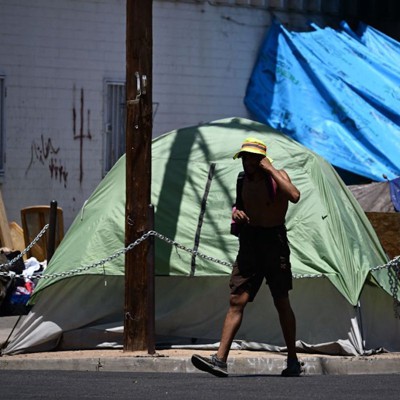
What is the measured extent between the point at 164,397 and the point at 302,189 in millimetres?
4179

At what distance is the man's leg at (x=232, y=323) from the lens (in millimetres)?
10219

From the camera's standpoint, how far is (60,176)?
764 inches

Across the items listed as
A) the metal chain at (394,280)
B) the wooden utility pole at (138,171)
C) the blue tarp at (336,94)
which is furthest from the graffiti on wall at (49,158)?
the metal chain at (394,280)

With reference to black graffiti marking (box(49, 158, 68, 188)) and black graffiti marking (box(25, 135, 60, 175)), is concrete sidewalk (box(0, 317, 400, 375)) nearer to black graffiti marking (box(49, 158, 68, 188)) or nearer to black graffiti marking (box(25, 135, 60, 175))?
black graffiti marking (box(25, 135, 60, 175))

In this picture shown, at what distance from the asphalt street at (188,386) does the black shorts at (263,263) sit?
690 mm

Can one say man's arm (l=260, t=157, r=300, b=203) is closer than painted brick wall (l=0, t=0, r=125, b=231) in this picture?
Yes

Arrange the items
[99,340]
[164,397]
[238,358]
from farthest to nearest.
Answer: [99,340] < [238,358] < [164,397]

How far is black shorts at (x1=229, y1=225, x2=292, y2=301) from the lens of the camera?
10562 millimetres

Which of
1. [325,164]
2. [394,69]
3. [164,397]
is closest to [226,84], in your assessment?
[394,69]

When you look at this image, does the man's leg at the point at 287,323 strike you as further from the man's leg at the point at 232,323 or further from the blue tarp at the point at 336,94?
the blue tarp at the point at 336,94

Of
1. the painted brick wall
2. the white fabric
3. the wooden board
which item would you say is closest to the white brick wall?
the painted brick wall

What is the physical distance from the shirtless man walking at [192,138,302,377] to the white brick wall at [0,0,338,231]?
28.8ft

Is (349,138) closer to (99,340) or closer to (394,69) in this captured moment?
(394,69)

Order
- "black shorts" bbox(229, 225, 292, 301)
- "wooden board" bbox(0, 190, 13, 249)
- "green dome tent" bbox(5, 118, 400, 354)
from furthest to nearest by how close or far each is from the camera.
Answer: "wooden board" bbox(0, 190, 13, 249), "green dome tent" bbox(5, 118, 400, 354), "black shorts" bbox(229, 225, 292, 301)
